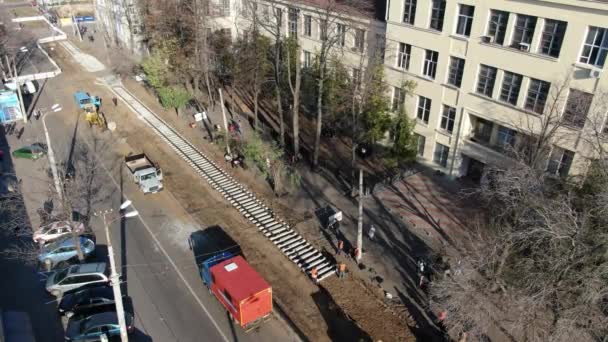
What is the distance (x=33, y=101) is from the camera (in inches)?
2227

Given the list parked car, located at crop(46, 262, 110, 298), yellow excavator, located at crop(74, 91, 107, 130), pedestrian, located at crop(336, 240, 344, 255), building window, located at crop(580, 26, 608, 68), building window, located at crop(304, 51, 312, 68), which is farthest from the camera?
building window, located at crop(304, 51, 312, 68)

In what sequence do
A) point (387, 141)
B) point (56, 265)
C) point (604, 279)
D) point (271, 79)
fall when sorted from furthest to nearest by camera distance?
1. point (271, 79)
2. point (387, 141)
3. point (56, 265)
4. point (604, 279)

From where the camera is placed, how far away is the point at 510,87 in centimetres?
3456

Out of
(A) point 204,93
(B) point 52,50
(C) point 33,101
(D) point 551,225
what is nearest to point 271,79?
(A) point 204,93

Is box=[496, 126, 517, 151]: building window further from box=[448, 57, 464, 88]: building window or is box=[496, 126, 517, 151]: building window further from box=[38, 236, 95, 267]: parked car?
box=[38, 236, 95, 267]: parked car

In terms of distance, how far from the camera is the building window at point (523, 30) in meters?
32.2

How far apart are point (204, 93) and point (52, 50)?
3557cm

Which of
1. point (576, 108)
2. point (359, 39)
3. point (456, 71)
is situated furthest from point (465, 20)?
point (359, 39)

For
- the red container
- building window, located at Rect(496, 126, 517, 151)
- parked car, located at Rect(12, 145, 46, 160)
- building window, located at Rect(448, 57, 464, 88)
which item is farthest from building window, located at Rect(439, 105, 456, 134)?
parked car, located at Rect(12, 145, 46, 160)

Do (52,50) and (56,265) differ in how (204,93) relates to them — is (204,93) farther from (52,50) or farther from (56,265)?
(52,50)

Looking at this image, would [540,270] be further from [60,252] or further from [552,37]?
[60,252]

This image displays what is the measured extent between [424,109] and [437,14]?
26.3 ft

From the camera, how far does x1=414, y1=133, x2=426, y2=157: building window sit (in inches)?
1655

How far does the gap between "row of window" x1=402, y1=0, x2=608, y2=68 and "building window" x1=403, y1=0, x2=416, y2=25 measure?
17 cm
